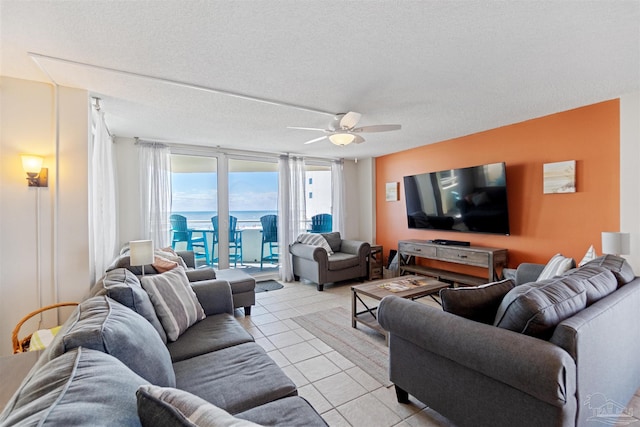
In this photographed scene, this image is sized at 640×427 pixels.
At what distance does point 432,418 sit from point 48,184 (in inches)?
133

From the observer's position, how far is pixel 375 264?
17.4 ft

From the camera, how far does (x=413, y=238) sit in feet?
16.8

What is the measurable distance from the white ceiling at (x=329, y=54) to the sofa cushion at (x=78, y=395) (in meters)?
1.67

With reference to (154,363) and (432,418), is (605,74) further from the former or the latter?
(154,363)

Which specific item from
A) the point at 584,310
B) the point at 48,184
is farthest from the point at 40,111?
the point at 584,310

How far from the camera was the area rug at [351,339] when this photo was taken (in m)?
2.35

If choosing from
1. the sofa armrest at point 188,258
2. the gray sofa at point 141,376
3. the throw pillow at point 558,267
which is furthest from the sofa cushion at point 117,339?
the throw pillow at point 558,267

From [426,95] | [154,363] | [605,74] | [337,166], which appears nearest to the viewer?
[154,363]

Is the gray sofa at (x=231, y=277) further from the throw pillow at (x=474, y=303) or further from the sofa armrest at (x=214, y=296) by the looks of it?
the throw pillow at (x=474, y=303)

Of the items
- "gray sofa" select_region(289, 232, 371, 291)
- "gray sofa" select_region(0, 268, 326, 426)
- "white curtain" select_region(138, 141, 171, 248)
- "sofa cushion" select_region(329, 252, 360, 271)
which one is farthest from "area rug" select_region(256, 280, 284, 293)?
"gray sofa" select_region(0, 268, 326, 426)

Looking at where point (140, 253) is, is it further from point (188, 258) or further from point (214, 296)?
point (188, 258)

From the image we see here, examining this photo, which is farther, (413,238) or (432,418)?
(413,238)

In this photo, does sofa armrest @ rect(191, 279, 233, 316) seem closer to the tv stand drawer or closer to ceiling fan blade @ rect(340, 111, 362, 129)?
ceiling fan blade @ rect(340, 111, 362, 129)

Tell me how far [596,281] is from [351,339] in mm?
1952
